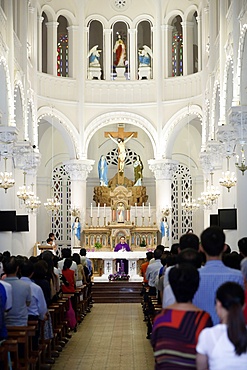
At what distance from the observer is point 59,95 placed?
34.0m

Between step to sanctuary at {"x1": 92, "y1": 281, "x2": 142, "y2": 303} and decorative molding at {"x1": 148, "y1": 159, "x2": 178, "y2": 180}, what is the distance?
7610mm

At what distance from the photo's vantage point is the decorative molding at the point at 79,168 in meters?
34.0

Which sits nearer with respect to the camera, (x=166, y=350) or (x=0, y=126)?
(x=166, y=350)

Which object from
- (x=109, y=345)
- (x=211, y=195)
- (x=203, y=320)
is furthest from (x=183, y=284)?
(x=211, y=195)

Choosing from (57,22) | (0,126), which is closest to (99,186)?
(57,22)

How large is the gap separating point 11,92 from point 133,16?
14.0 meters

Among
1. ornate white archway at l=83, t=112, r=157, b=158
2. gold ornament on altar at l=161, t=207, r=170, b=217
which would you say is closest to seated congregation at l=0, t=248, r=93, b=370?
gold ornament on altar at l=161, t=207, r=170, b=217

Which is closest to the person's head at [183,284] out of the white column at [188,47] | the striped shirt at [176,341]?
the striped shirt at [176,341]

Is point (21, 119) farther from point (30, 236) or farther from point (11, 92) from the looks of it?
point (30, 236)

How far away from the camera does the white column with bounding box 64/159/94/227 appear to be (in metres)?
34.0

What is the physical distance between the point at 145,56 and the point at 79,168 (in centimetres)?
602

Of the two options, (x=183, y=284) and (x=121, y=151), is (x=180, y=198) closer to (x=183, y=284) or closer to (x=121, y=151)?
(x=121, y=151)

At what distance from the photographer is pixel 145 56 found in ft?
115

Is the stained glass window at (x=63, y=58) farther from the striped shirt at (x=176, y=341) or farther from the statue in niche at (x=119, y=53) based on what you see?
the striped shirt at (x=176, y=341)
